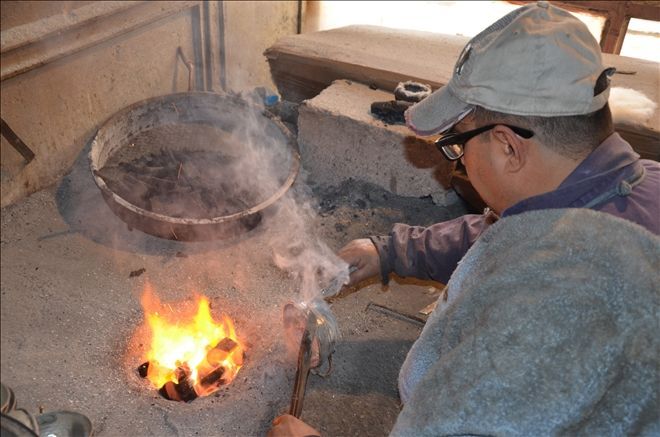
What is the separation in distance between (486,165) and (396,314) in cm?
220

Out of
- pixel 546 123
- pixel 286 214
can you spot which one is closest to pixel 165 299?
pixel 286 214

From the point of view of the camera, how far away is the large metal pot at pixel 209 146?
4324 millimetres

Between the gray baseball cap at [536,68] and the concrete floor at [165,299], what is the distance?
2229 millimetres

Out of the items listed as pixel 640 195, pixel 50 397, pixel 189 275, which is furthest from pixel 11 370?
pixel 640 195

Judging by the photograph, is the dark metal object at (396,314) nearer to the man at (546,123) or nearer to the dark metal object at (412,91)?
the dark metal object at (412,91)

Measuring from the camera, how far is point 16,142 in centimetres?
482

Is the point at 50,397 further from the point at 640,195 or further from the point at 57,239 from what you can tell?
the point at 640,195

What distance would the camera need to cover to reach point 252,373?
3.45 metres

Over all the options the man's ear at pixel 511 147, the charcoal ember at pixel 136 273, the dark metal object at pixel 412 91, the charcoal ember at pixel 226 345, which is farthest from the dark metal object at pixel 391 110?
the man's ear at pixel 511 147

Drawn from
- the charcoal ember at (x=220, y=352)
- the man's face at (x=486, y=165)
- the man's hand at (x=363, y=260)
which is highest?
the man's face at (x=486, y=165)

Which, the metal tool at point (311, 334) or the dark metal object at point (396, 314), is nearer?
the metal tool at point (311, 334)

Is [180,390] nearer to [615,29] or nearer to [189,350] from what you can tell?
[189,350]

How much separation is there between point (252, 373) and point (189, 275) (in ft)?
4.00

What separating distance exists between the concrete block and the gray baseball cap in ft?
8.45
